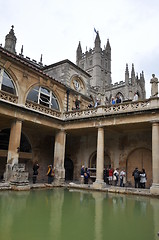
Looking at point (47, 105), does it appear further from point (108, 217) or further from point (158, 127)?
point (108, 217)

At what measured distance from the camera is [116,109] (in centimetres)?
1529

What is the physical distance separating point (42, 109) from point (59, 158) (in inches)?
168

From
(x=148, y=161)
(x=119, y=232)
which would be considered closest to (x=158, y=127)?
(x=148, y=161)

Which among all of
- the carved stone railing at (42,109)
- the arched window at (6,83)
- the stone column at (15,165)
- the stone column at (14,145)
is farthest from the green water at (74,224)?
the carved stone railing at (42,109)

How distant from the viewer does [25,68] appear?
15891 mm

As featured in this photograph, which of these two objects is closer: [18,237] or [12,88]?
[18,237]

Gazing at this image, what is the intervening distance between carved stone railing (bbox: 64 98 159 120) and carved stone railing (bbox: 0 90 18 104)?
191 inches

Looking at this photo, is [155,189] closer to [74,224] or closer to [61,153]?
[61,153]

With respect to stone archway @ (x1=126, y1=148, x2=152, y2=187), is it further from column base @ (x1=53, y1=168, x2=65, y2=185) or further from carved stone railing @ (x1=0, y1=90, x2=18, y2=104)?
carved stone railing @ (x1=0, y1=90, x2=18, y2=104)

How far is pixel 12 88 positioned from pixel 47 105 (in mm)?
3703

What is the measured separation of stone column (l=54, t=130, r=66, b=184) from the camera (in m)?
16.7

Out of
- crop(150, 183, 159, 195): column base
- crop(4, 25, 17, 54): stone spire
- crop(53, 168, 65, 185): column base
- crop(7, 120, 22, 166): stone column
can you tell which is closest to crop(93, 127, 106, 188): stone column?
crop(53, 168, 65, 185): column base

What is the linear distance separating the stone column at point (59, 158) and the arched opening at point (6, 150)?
124 inches

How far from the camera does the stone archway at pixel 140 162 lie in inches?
653
